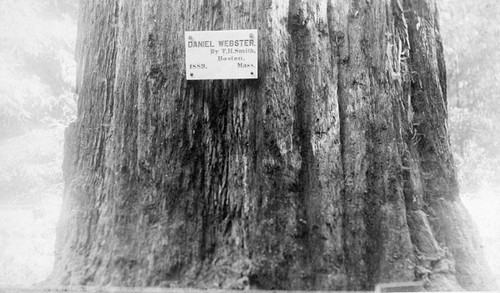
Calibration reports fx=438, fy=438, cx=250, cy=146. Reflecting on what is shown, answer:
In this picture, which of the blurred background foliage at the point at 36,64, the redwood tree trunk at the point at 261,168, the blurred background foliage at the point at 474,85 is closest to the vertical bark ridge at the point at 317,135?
the redwood tree trunk at the point at 261,168

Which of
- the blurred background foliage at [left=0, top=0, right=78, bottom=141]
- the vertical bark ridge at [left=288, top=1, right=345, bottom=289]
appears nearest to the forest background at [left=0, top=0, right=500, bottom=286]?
the blurred background foliage at [left=0, top=0, right=78, bottom=141]

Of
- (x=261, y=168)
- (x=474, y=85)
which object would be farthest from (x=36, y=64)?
(x=474, y=85)

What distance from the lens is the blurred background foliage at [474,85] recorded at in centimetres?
361

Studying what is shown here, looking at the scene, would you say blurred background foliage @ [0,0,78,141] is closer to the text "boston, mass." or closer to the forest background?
the forest background

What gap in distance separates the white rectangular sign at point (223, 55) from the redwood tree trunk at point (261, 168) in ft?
0.24

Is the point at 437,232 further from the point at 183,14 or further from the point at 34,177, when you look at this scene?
the point at 34,177

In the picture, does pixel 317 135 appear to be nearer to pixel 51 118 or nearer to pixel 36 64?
pixel 51 118

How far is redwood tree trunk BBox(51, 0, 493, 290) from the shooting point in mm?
3025

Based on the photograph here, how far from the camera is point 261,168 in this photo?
3043 mm

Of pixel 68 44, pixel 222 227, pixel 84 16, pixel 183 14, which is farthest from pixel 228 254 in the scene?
pixel 68 44

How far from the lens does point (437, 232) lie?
3.27 metres

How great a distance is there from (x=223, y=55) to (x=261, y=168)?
2.70 feet

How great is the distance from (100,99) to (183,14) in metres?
0.89

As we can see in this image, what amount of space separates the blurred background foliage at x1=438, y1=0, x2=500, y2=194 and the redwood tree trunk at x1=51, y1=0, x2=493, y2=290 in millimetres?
650
